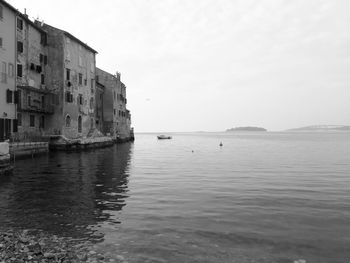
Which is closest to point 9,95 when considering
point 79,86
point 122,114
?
point 79,86

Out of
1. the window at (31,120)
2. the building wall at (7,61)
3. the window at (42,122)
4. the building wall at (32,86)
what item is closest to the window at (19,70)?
the building wall at (32,86)

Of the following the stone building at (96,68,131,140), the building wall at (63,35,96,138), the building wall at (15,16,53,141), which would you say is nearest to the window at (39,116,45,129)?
the building wall at (15,16,53,141)

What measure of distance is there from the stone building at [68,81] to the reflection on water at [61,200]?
2456cm

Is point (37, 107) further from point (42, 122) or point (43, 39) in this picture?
point (43, 39)

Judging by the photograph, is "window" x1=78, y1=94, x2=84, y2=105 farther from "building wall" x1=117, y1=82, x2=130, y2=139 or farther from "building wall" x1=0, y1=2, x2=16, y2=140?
"building wall" x1=117, y1=82, x2=130, y2=139

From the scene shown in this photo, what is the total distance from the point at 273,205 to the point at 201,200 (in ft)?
11.3

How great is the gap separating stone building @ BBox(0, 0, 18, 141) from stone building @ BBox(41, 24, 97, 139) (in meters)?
8.92

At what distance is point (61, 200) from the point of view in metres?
16.1

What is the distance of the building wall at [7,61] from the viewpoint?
37.9 meters

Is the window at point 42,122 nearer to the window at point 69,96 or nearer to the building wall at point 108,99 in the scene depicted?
the window at point 69,96

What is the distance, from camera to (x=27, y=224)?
11820mm

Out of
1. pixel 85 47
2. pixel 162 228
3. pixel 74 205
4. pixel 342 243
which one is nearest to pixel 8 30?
pixel 85 47

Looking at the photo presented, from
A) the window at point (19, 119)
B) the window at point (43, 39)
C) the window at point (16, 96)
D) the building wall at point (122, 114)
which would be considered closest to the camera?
the window at point (16, 96)

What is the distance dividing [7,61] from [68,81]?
12.4m
